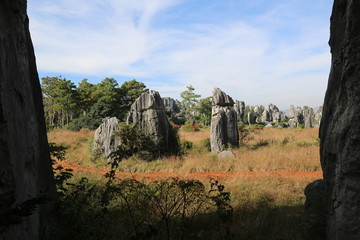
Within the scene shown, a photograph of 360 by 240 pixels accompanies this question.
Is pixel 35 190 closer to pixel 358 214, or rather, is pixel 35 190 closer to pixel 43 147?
pixel 43 147

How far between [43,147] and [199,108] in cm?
4147

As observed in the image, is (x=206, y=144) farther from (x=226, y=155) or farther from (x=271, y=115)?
(x=271, y=115)

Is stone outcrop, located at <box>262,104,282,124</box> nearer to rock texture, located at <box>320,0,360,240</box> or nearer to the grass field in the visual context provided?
the grass field

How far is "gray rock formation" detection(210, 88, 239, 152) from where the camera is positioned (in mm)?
14383

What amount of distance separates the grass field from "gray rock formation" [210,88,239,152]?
904 mm

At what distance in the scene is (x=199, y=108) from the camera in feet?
147

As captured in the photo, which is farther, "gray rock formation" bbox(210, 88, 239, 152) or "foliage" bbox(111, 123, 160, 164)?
"gray rock formation" bbox(210, 88, 239, 152)

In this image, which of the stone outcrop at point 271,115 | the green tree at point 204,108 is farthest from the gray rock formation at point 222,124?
the stone outcrop at point 271,115

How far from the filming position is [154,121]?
13.8 m

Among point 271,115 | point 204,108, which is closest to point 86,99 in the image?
point 204,108

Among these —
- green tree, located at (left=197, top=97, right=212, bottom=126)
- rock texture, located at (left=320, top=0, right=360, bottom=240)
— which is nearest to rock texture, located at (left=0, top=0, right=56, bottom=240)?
rock texture, located at (left=320, top=0, right=360, bottom=240)

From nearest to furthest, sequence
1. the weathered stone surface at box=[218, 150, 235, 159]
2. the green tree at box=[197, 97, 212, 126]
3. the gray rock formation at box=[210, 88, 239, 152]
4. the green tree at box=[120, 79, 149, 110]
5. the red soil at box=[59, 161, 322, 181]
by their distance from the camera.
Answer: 1. the red soil at box=[59, 161, 322, 181]
2. the weathered stone surface at box=[218, 150, 235, 159]
3. the gray rock formation at box=[210, 88, 239, 152]
4. the green tree at box=[120, 79, 149, 110]
5. the green tree at box=[197, 97, 212, 126]

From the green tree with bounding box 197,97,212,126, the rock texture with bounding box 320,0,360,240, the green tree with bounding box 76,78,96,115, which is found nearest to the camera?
the rock texture with bounding box 320,0,360,240

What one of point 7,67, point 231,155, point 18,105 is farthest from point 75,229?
point 231,155
